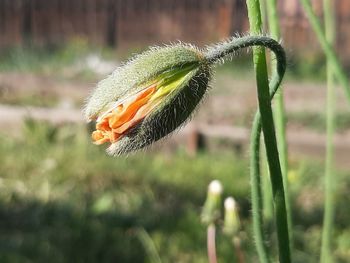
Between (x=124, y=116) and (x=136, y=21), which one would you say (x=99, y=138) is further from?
(x=136, y=21)

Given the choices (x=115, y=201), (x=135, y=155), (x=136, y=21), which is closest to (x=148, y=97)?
(x=115, y=201)

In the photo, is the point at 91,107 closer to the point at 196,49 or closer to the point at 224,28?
the point at 196,49

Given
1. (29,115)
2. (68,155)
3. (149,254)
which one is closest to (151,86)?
(149,254)

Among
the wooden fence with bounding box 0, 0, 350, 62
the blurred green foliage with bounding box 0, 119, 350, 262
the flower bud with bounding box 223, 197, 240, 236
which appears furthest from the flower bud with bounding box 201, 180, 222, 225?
the wooden fence with bounding box 0, 0, 350, 62

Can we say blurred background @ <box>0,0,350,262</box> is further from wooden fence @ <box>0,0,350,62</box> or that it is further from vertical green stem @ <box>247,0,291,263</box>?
vertical green stem @ <box>247,0,291,263</box>

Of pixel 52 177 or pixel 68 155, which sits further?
pixel 68 155
